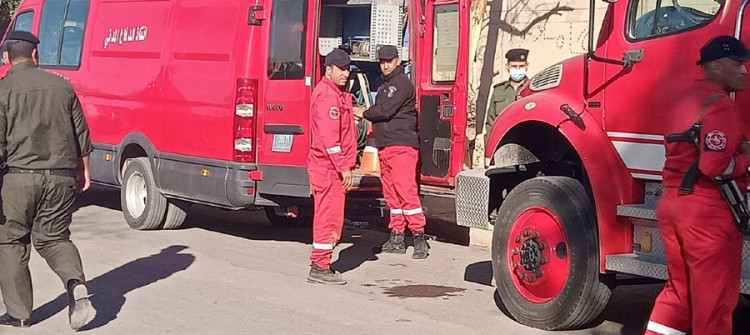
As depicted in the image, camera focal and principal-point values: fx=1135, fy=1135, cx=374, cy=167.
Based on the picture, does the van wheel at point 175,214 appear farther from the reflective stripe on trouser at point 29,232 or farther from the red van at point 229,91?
the reflective stripe on trouser at point 29,232

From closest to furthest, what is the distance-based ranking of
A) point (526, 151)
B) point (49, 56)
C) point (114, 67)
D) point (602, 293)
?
1. point (602, 293)
2. point (526, 151)
3. point (114, 67)
4. point (49, 56)

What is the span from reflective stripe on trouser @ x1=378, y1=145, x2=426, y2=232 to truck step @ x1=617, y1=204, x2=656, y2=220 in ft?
12.1

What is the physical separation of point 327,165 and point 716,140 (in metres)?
3.96

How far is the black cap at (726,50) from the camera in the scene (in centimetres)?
557


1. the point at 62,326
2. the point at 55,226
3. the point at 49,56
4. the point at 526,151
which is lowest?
the point at 62,326

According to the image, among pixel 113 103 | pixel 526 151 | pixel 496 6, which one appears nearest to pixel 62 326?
pixel 526 151

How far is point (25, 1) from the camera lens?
14141 mm

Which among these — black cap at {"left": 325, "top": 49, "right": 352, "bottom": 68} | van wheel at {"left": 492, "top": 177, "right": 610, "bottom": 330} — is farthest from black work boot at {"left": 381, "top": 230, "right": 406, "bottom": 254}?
van wheel at {"left": 492, "top": 177, "right": 610, "bottom": 330}

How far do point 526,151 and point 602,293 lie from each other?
4.61ft

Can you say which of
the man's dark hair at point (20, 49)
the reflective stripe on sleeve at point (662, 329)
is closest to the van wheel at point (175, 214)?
the man's dark hair at point (20, 49)

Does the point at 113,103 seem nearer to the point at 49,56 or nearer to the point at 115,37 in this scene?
the point at 115,37

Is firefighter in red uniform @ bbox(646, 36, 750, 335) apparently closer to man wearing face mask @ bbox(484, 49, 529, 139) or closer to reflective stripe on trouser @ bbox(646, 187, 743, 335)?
reflective stripe on trouser @ bbox(646, 187, 743, 335)

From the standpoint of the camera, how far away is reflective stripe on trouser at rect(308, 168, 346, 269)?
28.9ft

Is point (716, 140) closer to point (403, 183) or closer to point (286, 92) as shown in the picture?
point (403, 183)
